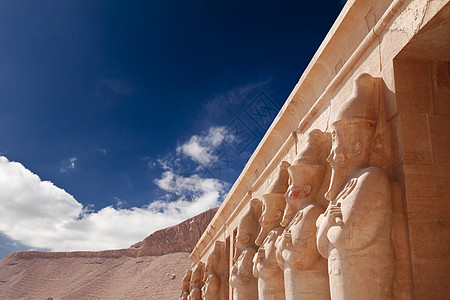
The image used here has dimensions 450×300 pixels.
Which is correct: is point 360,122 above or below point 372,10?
below

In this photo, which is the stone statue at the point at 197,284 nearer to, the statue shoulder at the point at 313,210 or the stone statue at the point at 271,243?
the stone statue at the point at 271,243

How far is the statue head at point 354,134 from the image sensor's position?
389cm

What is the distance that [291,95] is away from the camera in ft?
20.4

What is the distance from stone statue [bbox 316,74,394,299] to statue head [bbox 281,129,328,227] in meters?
0.90

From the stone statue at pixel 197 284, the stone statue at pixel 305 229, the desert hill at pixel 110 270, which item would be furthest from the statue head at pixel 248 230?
the desert hill at pixel 110 270

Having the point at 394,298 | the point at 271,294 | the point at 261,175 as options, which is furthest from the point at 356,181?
the point at 261,175

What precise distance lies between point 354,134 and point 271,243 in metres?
2.28

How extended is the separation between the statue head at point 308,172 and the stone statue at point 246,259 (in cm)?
242

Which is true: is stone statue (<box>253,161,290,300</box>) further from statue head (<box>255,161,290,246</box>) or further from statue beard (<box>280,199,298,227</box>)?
statue beard (<box>280,199,298,227</box>)

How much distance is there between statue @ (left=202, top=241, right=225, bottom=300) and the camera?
10211 millimetres

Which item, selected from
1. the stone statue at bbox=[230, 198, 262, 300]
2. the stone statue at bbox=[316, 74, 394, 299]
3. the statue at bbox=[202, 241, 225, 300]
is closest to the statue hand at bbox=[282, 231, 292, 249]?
the stone statue at bbox=[316, 74, 394, 299]

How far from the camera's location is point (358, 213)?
3.48m

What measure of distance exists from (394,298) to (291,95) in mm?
3308

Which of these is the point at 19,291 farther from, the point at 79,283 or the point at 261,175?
the point at 261,175
